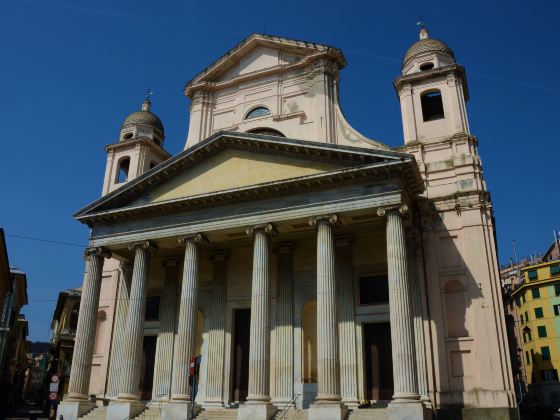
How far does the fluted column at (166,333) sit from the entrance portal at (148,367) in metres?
0.98

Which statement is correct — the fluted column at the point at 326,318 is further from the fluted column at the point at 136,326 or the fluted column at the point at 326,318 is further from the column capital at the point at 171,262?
the column capital at the point at 171,262

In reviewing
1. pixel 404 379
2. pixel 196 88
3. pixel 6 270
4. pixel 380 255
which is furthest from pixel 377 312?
pixel 6 270

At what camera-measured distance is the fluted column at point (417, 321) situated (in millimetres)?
19078

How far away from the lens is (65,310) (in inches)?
1766

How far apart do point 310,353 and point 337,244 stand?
4.81 m

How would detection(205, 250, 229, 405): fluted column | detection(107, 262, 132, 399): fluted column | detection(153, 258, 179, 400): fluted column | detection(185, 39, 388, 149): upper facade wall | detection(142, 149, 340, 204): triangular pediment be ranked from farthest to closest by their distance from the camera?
detection(185, 39, 388, 149): upper facade wall
detection(153, 258, 179, 400): fluted column
detection(205, 250, 229, 405): fluted column
detection(107, 262, 132, 399): fluted column
detection(142, 149, 340, 204): triangular pediment

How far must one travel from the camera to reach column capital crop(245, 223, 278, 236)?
20469 mm

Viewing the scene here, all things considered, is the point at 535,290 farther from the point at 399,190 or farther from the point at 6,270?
the point at 6,270

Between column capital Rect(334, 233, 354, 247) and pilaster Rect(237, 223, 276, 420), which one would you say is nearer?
pilaster Rect(237, 223, 276, 420)

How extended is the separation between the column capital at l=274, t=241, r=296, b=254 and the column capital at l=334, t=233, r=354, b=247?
208cm

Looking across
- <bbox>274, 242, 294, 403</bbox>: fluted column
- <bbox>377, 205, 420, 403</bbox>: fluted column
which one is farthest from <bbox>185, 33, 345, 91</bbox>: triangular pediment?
<bbox>377, 205, 420, 403</bbox>: fluted column

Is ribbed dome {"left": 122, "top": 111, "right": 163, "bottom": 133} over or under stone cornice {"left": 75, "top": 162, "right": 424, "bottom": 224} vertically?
over

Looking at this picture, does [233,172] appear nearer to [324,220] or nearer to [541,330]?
[324,220]

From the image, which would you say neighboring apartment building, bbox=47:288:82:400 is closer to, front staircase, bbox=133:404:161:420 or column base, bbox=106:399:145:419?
column base, bbox=106:399:145:419
